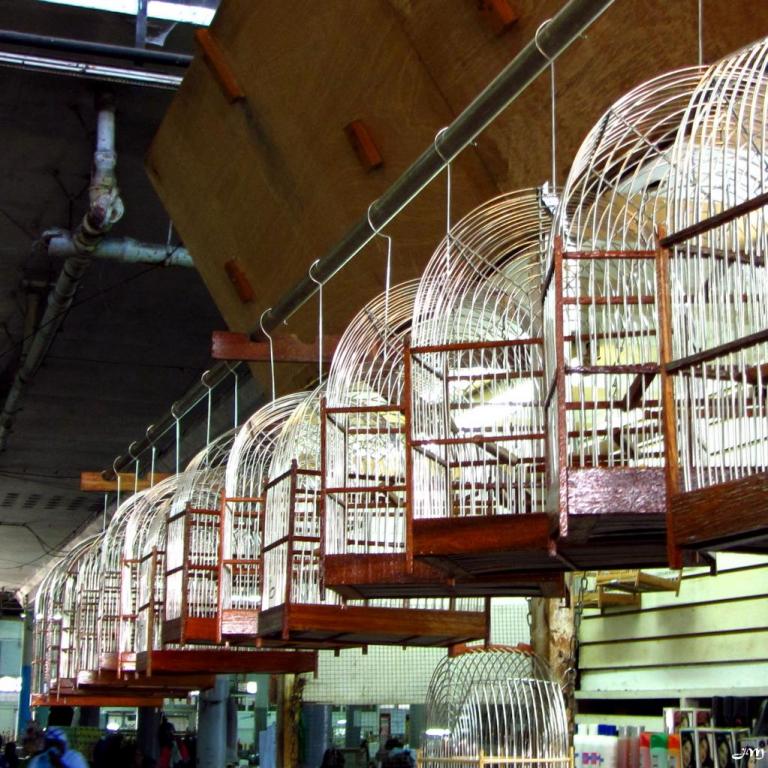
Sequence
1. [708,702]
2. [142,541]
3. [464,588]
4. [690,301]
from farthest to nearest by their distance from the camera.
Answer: [142,541]
[708,702]
[464,588]
[690,301]

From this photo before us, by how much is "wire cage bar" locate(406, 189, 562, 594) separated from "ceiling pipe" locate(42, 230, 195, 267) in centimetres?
714

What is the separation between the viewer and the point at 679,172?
157 inches

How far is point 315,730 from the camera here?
1728cm

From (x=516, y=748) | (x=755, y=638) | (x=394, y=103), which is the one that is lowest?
(x=516, y=748)

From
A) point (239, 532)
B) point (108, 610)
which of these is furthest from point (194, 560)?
point (108, 610)

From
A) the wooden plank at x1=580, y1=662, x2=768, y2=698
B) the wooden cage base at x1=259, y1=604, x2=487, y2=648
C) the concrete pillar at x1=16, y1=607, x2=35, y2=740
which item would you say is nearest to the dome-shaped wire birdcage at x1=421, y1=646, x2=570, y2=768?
the wooden plank at x1=580, y1=662, x2=768, y2=698

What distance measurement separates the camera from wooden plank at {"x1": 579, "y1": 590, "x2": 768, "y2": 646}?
8938 mm

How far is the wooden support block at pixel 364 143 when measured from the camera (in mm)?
9148

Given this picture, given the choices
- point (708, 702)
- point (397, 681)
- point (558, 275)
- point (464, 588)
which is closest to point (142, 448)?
point (397, 681)

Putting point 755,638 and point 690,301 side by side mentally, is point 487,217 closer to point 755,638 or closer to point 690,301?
point 690,301

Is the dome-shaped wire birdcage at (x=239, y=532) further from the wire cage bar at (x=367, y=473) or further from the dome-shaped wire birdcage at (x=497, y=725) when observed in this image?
the dome-shaped wire birdcage at (x=497, y=725)

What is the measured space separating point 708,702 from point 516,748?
1.31 meters

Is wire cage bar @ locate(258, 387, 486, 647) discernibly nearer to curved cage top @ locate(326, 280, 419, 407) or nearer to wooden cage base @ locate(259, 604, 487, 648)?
wooden cage base @ locate(259, 604, 487, 648)

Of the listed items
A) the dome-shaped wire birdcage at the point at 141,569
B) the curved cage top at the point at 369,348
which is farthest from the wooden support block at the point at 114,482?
the curved cage top at the point at 369,348
